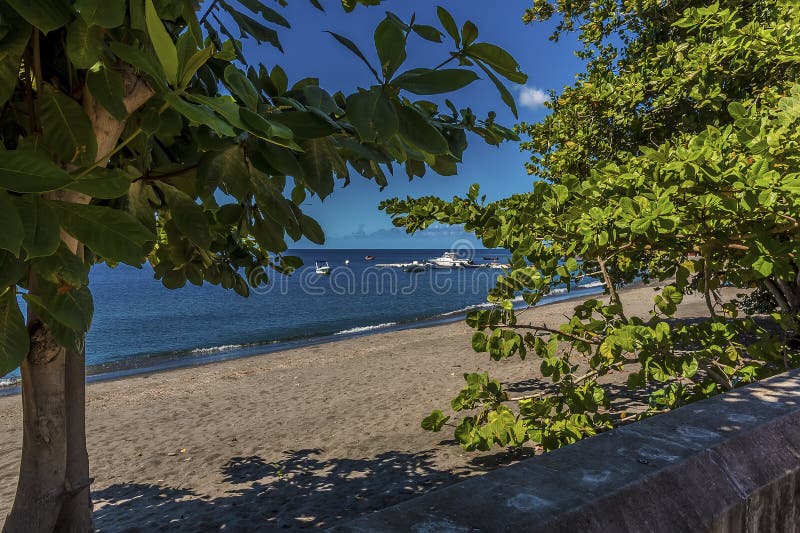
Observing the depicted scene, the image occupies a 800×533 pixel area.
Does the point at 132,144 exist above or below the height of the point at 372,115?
above

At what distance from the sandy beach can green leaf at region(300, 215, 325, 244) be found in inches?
165

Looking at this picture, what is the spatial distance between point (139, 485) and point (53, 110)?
719cm

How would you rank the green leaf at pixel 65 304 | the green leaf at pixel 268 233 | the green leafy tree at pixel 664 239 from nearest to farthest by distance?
the green leaf at pixel 65 304, the green leaf at pixel 268 233, the green leafy tree at pixel 664 239

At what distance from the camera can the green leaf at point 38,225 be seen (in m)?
0.93

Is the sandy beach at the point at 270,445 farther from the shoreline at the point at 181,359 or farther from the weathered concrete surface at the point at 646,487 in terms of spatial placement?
the weathered concrete surface at the point at 646,487

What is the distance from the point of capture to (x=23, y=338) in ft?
3.85

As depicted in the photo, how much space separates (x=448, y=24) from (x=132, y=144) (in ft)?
4.86

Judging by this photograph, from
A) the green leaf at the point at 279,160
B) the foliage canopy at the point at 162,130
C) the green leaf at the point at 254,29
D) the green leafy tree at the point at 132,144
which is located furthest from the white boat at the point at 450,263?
the green leaf at the point at 279,160

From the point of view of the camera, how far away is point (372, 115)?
911 millimetres

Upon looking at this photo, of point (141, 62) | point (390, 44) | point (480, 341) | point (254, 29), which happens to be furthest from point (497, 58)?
point (480, 341)

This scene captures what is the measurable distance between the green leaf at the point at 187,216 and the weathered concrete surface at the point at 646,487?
105 cm

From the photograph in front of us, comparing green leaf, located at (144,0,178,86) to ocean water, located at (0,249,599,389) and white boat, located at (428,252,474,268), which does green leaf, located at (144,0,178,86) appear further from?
white boat, located at (428,252,474,268)

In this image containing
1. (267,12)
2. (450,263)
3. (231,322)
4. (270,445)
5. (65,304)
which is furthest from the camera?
(450,263)

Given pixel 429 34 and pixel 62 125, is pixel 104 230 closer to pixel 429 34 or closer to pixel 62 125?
pixel 62 125
